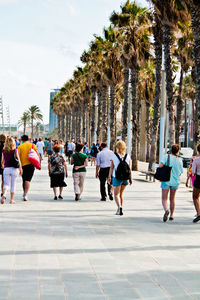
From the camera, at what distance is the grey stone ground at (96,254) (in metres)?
5.58

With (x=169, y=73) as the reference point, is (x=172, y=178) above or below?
below

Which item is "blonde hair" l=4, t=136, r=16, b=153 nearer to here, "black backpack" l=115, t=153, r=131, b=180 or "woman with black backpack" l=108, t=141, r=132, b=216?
"woman with black backpack" l=108, t=141, r=132, b=216

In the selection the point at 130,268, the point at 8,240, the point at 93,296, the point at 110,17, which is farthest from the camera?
the point at 110,17

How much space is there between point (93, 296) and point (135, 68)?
29.5 meters

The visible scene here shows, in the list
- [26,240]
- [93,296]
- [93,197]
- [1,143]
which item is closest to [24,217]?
[26,240]

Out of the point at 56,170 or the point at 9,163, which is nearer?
the point at 9,163

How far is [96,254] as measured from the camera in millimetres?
7547

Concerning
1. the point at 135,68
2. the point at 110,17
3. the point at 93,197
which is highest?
the point at 110,17

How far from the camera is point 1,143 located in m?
15.1

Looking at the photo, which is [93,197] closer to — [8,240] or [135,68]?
[8,240]

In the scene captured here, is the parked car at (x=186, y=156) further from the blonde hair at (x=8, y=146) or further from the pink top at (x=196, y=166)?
the pink top at (x=196, y=166)

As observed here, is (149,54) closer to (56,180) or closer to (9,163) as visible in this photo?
(56,180)

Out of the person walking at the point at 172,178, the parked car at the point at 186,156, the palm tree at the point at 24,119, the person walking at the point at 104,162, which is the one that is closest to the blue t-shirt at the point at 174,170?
the person walking at the point at 172,178

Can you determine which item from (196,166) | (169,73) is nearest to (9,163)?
(196,166)
